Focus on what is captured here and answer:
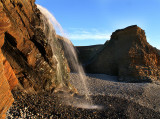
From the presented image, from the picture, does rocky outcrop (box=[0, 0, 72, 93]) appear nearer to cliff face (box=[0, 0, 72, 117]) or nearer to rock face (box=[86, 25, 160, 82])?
cliff face (box=[0, 0, 72, 117])

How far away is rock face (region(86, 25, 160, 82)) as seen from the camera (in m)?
16.1

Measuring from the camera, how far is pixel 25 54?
4.84 metres

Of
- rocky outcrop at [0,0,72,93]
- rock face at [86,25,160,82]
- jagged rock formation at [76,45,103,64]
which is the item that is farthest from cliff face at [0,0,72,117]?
jagged rock formation at [76,45,103,64]

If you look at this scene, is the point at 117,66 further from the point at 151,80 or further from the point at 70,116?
the point at 70,116

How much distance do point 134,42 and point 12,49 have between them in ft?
53.2

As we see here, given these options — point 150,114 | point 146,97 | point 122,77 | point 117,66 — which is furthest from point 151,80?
point 150,114

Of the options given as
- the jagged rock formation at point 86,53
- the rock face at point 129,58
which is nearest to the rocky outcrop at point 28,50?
the rock face at point 129,58

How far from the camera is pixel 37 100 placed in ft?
14.9

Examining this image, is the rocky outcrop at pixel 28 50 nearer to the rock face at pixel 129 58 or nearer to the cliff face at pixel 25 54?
the cliff face at pixel 25 54

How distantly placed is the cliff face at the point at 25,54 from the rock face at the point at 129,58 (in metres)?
11.9

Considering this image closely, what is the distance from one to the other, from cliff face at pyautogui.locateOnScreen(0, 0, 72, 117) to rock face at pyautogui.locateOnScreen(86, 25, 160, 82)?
11942mm

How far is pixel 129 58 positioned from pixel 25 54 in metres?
14.5

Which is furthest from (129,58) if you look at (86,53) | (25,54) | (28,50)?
(25,54)

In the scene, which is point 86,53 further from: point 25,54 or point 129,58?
point 25,54
